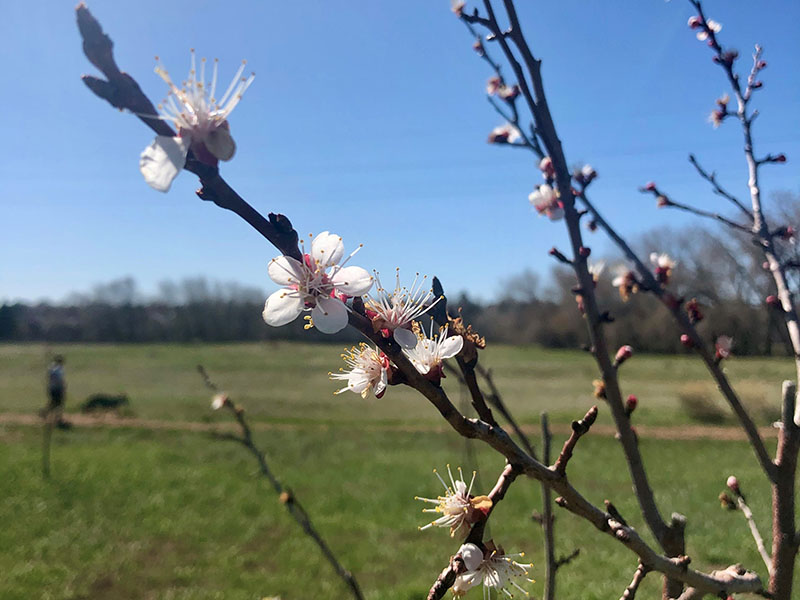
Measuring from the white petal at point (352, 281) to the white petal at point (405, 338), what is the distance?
74 mm

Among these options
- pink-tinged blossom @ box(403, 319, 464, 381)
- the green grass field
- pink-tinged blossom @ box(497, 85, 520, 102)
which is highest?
pink-tinged blossom @ box(497, 85, 520, 102)

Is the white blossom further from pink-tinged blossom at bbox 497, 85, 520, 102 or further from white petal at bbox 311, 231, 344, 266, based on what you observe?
white petal at bbox 311, 231, 344, 266

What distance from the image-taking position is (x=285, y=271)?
66cm

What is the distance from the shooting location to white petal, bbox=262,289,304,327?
67cm

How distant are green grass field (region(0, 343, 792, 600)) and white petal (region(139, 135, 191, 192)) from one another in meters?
2.02

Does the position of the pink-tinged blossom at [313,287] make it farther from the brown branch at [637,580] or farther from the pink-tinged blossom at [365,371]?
the brown branch at [637,580]

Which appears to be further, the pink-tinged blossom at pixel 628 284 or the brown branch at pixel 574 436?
the pink-tinged blossom at pixel 628 284

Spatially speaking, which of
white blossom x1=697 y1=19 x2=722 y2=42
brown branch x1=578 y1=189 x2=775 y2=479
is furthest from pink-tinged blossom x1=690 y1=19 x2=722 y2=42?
brown branch x1=578 y1=189 x2=775 y2=479

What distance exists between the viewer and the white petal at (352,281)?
0.66 m

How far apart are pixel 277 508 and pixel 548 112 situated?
504 cm

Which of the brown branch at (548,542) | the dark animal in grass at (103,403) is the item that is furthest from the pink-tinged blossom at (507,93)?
the dark animal in grass at (103,403)

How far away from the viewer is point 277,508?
5.33 m

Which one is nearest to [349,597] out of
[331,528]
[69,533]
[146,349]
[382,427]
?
[331,528]

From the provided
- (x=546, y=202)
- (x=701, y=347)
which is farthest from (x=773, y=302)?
(x=546, y=202)
